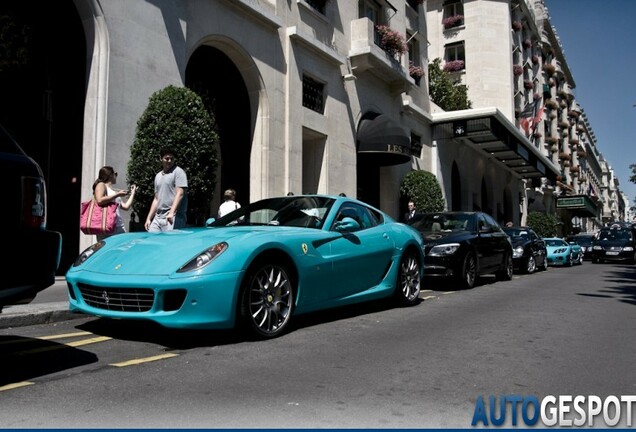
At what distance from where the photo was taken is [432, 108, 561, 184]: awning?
78.7 feet

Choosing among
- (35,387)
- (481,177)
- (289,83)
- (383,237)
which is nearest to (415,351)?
(383,237)

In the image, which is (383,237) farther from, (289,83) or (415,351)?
(289,83)

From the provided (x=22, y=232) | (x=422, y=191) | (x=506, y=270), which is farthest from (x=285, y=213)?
(x=422, y=191)

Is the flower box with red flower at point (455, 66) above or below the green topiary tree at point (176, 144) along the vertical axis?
above

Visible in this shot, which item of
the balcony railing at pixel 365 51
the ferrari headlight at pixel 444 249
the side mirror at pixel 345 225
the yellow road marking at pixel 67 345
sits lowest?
the yellow road marking at pixel 67 345

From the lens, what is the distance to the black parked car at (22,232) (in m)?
3.06

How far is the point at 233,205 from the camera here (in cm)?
1017

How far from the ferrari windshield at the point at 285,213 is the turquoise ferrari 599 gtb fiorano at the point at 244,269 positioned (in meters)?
0.01

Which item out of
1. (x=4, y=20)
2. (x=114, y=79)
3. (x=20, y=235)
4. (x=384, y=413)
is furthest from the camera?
(x=114, y=79)

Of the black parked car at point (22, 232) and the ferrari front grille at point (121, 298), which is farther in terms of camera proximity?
the ferrari front grille at point (121, 298)

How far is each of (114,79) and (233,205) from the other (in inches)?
122

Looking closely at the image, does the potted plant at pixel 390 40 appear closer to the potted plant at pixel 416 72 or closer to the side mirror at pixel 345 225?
the potted plant at pixel 416 72

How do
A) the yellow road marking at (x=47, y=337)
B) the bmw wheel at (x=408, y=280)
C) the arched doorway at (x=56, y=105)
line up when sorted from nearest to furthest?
the yellow road marking at (x=47, y=337)
the bmw wheel at (x=408, y=280)
the arched doorway at (x=56, y=105)

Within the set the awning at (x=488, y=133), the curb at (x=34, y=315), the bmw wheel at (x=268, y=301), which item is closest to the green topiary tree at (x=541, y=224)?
the awning at (x=488, y=133)
